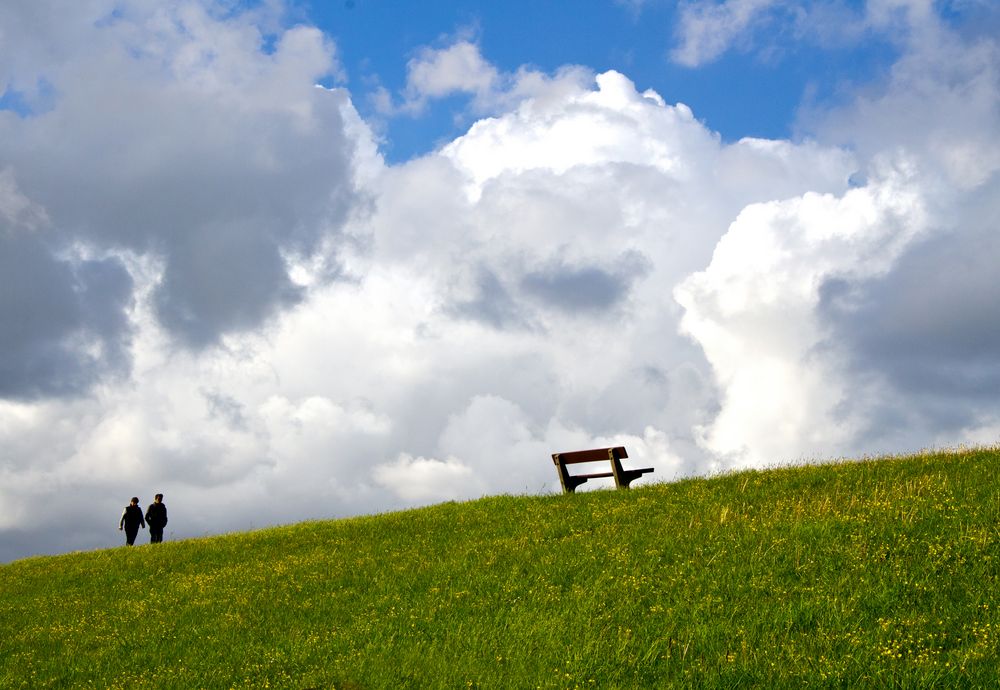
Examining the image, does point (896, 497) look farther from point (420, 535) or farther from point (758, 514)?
point (420, 535)

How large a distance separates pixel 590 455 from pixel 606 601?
10205 mm

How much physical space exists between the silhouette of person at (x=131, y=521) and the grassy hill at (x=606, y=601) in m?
10.8

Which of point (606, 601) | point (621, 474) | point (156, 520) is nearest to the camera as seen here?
point (606, 601)

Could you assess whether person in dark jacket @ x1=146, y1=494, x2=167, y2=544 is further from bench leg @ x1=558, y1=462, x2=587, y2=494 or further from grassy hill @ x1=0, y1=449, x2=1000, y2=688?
bench leg @ x1=558, y1=462, x2=587, y2=494

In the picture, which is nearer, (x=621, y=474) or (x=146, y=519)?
(x=621, y=474)

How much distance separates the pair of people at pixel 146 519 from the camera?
30.6 m

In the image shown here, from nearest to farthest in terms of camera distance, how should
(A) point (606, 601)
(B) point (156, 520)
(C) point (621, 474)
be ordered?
(A) point (606, 601) < (C) point (621, 474) < (B) point (156, 520)

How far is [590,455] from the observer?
22.7m

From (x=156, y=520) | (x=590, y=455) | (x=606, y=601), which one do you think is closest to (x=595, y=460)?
(x=590, y=455)

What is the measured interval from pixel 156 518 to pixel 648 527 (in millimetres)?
21183

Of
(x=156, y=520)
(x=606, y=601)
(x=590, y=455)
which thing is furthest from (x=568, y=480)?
(x=156, y=520)

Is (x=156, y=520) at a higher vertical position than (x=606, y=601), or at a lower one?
higher

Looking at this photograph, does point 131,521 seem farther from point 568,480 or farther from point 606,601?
point 606,601

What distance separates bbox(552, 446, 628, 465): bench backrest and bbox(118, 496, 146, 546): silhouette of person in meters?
17.6
